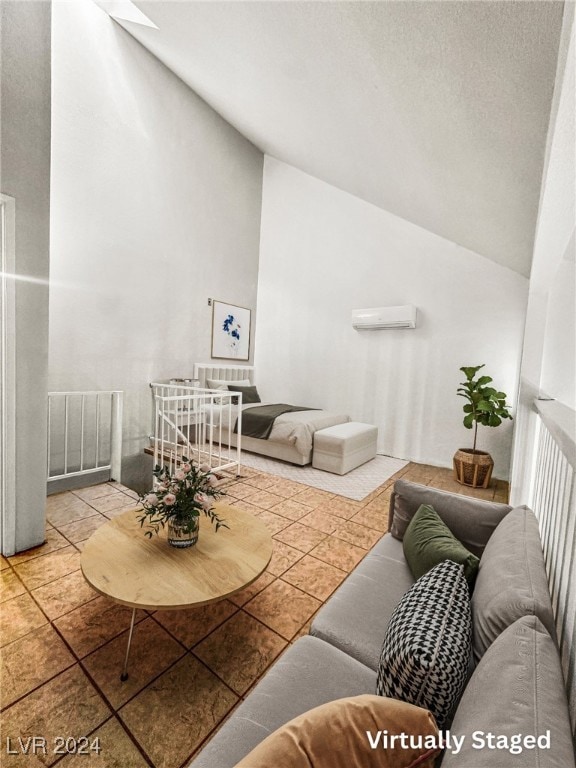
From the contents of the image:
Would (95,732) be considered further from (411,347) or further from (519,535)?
(411,347)

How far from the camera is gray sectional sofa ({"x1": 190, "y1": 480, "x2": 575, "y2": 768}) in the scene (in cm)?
50

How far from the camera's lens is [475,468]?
363cm

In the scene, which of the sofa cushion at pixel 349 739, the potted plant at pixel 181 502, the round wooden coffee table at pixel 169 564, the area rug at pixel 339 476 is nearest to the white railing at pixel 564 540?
the sofa cushion at pixel 349 739

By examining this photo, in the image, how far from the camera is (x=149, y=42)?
381 cm

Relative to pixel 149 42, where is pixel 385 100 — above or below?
below

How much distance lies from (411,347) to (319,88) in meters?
3.17

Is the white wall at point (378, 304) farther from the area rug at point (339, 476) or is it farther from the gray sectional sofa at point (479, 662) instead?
the gray sectional sofa at point (479, 662)

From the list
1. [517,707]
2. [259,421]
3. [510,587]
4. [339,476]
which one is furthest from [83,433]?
[517,707]

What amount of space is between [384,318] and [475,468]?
2199 millimetres

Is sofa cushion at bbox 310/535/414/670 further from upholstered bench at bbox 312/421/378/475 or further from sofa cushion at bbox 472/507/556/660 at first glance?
upholstered bench at bbox 312/421/378/475

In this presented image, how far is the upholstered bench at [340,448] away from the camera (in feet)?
12.5

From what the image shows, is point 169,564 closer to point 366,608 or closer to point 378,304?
point 366,608

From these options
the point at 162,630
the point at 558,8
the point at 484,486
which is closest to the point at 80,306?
the point at 162,630

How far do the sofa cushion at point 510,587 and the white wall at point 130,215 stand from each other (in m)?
3.86
